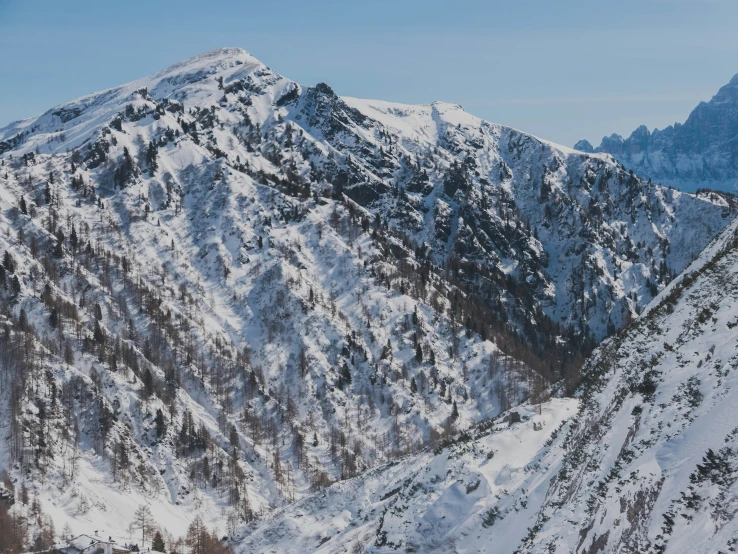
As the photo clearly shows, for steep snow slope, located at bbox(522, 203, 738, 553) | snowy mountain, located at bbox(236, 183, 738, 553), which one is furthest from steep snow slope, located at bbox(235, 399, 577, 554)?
steep snow slope, located at bbox(522, 203, 738, 553)

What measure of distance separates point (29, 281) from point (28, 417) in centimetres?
5577

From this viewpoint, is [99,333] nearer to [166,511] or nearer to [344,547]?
[166,511]

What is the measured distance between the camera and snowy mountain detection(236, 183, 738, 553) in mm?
30641

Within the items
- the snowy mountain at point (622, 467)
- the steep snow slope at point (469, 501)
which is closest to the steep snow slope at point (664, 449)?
the snowy mountain at point (622, 467)

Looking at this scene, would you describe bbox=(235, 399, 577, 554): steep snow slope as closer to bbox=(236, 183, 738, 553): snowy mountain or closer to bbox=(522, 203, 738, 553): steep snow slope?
bbox=(236, 183, 738, 553): snowy mountain

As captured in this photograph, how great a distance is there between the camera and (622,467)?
38.9 meters

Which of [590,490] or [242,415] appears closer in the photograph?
[590,490]

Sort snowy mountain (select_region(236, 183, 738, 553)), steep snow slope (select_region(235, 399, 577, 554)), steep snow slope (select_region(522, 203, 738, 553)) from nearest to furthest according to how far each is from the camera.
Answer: steep snow slope (select_region(522, 203, 738, 553)) → snowy mountain (select_region(236, 183, 738, 553)) → steep snow slope (select_region(235, 399, 577, 554))

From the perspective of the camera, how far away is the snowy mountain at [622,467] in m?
30.6

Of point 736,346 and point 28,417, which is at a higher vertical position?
point 28,417

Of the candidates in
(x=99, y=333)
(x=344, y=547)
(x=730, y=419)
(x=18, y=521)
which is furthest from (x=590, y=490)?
(x=99, y=333)

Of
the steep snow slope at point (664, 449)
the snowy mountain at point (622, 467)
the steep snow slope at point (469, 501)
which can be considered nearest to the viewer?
the steep snow slope at point (664, 449)

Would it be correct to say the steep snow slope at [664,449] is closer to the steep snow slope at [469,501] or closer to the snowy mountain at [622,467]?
the snowy mountain at [622,467]

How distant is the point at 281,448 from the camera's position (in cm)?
18288
